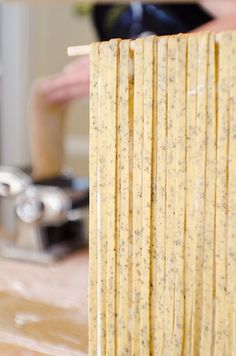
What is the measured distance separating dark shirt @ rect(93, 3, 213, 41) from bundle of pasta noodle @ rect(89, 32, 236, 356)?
1090mm

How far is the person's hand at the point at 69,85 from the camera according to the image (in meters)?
1.57

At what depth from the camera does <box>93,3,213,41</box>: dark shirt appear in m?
1.86

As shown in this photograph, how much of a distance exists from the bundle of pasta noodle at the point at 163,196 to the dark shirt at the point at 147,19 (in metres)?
1.09

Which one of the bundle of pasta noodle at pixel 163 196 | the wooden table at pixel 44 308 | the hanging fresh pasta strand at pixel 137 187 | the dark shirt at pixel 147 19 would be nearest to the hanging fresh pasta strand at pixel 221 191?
the bundle of pasta noodle at pixel 163 196

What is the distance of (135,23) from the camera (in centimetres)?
196

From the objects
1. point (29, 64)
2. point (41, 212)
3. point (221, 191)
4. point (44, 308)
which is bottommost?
point (44, 308)

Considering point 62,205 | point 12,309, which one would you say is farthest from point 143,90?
point 62,205

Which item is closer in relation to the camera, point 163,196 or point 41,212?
A: point 163,196

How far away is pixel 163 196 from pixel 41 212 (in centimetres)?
76

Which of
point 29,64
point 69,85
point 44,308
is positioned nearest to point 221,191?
point 44,308

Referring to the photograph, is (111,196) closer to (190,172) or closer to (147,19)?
(190,172)

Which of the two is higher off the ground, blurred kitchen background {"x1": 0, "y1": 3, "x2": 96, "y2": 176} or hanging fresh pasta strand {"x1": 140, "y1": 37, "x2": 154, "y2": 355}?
blurred kitchen background {"x1": 0, "y1": 3, "x2": 96, "y2": 176}

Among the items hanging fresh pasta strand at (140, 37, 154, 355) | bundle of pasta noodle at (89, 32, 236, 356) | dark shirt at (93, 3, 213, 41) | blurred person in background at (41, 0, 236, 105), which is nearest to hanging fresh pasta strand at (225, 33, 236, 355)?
bundle of pasta noodle at (89, 32, 236, 356)

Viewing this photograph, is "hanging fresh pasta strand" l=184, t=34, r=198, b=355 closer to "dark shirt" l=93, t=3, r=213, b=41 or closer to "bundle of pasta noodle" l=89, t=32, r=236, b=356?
"bundle of pasta noodle" l=89, t=32, r=236, b=356
